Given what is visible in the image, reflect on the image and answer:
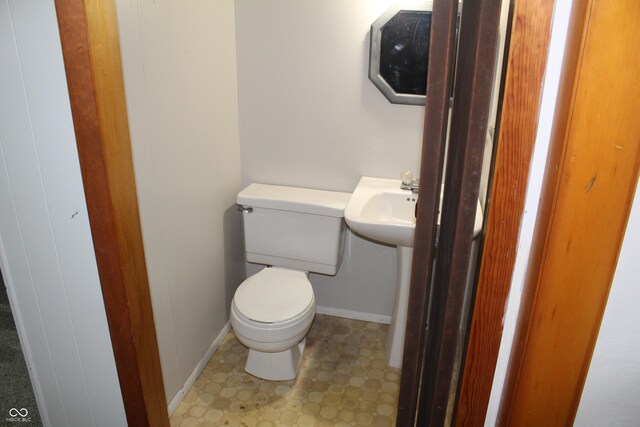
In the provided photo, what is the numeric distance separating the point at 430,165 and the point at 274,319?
1.42 m

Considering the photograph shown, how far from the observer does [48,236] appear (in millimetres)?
1285

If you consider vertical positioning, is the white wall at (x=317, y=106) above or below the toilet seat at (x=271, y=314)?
above

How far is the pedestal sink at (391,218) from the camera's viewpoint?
1883mm

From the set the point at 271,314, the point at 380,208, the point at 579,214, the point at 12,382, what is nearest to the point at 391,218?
Answer: the point at 380,208

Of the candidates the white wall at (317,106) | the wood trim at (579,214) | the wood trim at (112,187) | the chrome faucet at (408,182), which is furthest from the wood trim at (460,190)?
the white wall at (317,106)

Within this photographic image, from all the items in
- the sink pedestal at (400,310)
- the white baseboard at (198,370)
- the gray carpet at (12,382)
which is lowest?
the white baseboard at (198,370)

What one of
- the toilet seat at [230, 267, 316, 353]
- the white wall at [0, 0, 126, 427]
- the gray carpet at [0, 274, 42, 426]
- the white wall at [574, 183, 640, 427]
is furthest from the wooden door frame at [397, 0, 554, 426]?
the gray carpet at [0, 274, 42, 426]

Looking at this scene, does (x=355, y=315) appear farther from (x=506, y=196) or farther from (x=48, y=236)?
(x=506, y=196)

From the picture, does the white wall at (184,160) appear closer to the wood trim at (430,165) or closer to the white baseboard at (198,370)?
the white baseboard at (198,370)

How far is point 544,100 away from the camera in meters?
0.74

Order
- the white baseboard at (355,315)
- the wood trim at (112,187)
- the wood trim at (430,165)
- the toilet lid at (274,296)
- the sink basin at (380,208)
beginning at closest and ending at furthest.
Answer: the wood trim at (430,165) → the wood trim at (112,187) → the sink basin at (380,208) → the toilet lid at (274,296) → the white baseboard at (355,315)

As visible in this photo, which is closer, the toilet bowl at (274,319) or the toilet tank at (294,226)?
the toilet bowl at (274,319)

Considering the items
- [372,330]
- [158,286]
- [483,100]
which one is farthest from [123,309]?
[372,330]

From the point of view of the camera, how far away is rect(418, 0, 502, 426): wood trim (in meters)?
0.64
